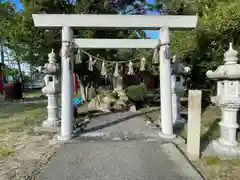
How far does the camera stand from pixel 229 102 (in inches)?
158

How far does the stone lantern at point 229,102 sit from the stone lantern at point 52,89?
14.5 ft

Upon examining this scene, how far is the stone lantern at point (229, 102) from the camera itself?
13.1 feet

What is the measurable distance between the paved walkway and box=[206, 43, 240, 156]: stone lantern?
915mm

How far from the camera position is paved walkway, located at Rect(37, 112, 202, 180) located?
332cm

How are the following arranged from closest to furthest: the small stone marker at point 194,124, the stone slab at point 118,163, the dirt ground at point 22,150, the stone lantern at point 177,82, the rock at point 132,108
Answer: the stone slab at point 118,163 → the dirt ground at point 22,150 → the small stone marker at point 194,124 → the stone lantern at point 177,82 → the rock at point 132,108

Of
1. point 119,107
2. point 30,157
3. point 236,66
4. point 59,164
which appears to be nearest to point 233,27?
point 236,66

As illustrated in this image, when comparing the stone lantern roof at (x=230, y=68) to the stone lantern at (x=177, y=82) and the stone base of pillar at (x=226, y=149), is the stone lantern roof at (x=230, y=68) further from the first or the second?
the stone lantern at (x=177, y=82)

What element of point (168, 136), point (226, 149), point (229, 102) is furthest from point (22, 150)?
point (229, 102)

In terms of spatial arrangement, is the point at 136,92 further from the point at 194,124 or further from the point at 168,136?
the point at 194,124

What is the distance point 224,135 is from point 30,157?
380cm

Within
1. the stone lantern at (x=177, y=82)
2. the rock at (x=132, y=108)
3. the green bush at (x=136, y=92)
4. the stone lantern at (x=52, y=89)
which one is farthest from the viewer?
the green bush at (x=136, y=92)

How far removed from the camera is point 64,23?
4984mm

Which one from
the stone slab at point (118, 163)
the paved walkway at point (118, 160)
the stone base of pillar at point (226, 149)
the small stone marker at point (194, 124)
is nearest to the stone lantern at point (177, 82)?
the paved walkway at point (118, 160)

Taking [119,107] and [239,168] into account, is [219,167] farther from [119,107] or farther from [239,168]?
[119,107]
